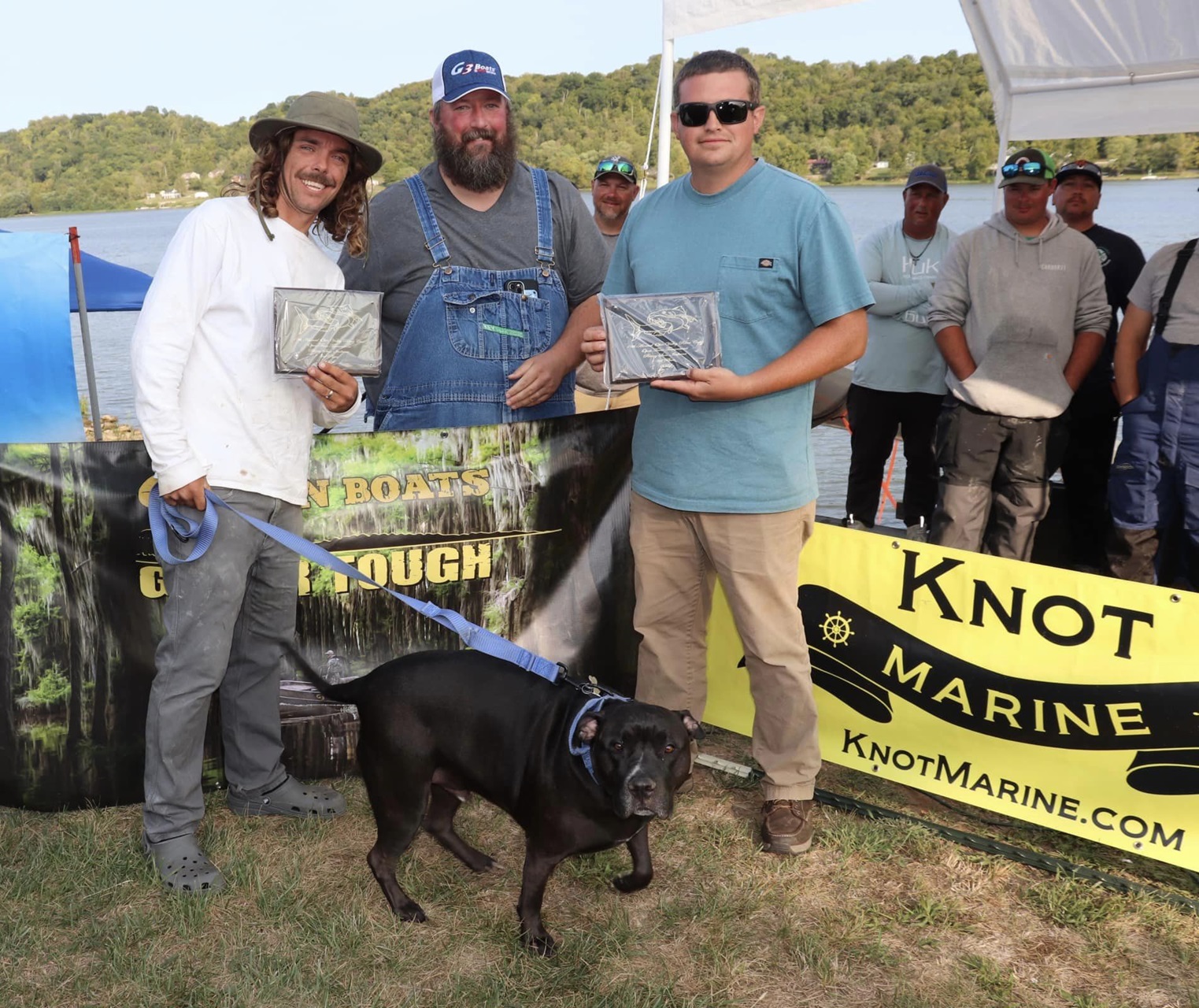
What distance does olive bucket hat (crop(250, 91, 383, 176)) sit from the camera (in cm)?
288

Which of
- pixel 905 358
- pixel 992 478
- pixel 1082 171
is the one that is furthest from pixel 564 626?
pixel 1082 171

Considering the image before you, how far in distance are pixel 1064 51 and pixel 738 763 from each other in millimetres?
5527

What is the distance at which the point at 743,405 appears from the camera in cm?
308

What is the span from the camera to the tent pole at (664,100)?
20.5ft

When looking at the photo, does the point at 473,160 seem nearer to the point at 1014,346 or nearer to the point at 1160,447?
the point at 1014,346

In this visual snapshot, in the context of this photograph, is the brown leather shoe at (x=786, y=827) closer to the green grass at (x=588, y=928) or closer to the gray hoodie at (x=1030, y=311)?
the green grass at (x=588, y=928)

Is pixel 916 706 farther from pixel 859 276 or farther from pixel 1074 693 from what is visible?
pixel 859 276

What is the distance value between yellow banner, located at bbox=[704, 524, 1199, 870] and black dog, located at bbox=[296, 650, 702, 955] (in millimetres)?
1050

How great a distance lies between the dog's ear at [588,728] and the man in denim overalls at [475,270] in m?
1.40

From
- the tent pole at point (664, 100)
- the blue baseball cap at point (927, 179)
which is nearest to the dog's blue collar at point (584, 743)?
the tent pole at point (664, 100)

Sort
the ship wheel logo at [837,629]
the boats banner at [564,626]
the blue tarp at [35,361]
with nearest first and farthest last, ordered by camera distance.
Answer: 1. the boats banner at [564,626]
2. the ship wheel logo at [837,629]
3. the blue tarp at [35,361]

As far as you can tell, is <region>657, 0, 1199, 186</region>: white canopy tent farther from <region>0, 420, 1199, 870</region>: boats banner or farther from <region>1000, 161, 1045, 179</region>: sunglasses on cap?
<region>0, 420, 1199, 870</region>: boats banner

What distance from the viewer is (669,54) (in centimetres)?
628

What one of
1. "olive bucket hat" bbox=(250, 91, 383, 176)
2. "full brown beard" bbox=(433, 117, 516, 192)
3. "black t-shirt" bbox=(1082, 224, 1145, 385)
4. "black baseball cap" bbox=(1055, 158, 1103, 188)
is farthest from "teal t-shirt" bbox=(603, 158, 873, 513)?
"black baseball cap" bbox=(1055, 158, 1103, 188)
